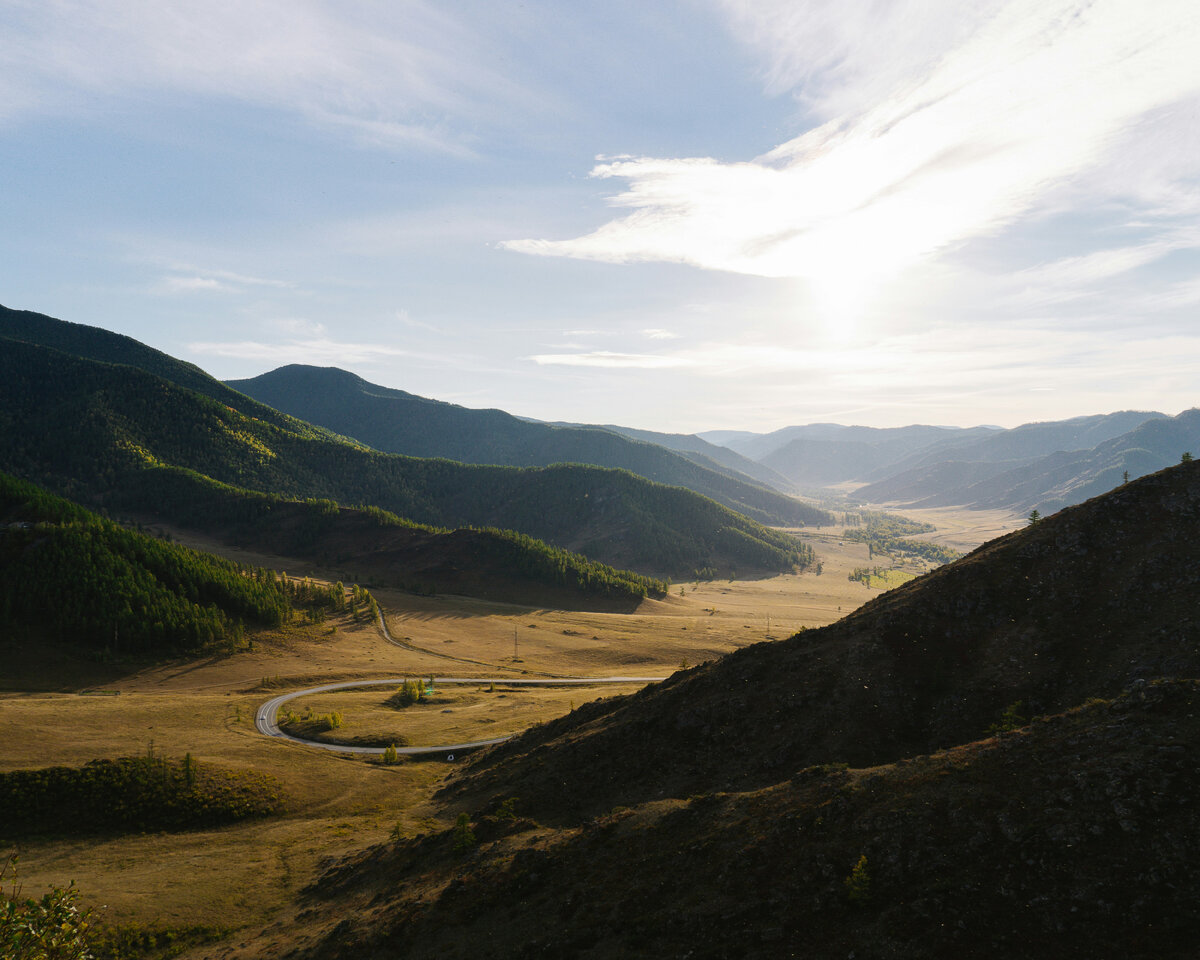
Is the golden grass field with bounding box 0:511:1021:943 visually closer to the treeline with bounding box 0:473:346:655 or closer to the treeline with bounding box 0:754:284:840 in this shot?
the treeline with bounding box 0:754:284:840

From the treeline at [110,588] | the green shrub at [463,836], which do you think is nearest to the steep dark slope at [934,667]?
the green shrub at [463,836]

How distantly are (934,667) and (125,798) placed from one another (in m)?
78.5

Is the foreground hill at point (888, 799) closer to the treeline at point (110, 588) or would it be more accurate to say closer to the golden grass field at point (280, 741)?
the golden grass field at point (280, 741)

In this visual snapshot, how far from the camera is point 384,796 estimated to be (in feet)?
206

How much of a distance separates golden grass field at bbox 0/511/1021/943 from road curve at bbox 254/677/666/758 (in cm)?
246

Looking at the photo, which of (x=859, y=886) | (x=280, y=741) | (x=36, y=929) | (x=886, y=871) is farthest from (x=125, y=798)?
(x=886, y=871)

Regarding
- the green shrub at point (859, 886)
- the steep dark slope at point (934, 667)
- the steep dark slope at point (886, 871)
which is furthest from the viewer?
the steep dark slope at point (934, 667)

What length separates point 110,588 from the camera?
411 ft

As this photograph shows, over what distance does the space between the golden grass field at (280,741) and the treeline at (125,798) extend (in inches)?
79.6

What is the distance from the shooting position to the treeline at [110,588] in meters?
118

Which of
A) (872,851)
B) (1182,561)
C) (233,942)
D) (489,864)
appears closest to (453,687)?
(233,942)

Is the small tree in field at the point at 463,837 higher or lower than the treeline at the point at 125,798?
higher

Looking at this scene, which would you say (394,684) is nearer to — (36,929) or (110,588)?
(110,588)

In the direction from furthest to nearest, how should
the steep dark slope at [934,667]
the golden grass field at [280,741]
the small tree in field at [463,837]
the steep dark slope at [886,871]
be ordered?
the golden grass field at [280,741] < the small tree in field at [463,837] < the steep dark slope at [934,667] < the steep dark slope at [886,871]
